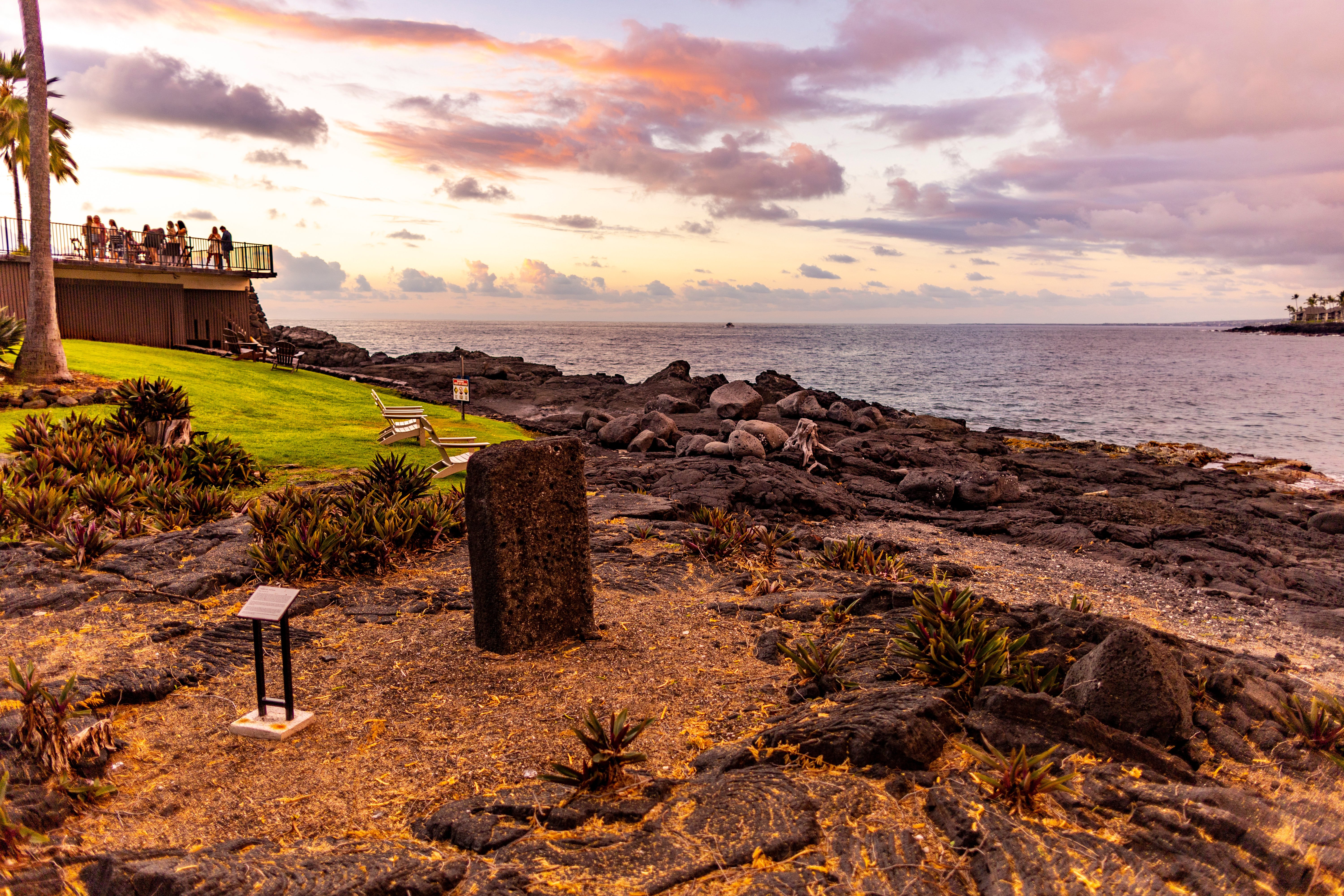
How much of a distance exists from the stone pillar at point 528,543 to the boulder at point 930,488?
11093 mm

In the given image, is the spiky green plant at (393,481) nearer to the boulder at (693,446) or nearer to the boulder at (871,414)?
the boulder at (693,446)

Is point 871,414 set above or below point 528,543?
below

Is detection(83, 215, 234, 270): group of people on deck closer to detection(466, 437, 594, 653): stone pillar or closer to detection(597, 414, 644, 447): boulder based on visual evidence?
detection(597, 414, 644, 447): boulder

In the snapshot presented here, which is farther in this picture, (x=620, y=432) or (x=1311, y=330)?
(x=1311, y=330)

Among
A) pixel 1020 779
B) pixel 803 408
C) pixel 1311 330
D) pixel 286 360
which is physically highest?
pixel 1311 330

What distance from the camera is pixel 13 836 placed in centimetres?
326

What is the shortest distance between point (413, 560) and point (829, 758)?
18.2 feet

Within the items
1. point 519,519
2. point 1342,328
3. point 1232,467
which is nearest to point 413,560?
Answer: point 519,519

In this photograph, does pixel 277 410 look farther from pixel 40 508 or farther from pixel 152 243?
pixel 152 243

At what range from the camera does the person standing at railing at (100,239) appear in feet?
97.3

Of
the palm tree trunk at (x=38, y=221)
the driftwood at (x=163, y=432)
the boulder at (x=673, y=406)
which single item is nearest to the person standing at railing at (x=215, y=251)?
the palm tree trunk at (x=38, y=221)

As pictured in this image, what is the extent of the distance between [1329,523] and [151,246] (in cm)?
3986

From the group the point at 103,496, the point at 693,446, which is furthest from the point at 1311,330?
the point at 103,496

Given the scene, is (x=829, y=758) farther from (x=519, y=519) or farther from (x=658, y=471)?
(x=658, y=471)
